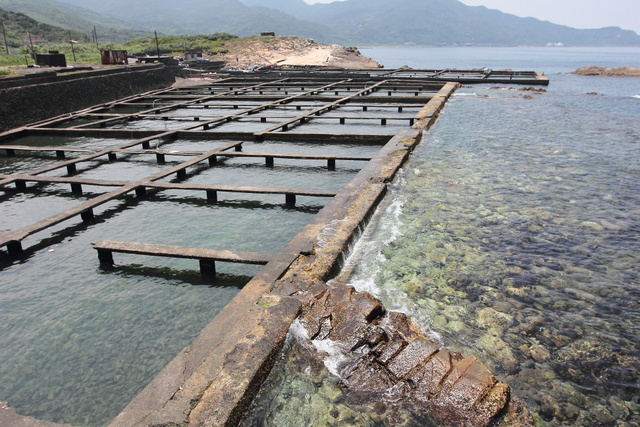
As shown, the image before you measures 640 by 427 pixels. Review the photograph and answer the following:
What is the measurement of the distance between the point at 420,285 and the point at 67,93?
20856mm

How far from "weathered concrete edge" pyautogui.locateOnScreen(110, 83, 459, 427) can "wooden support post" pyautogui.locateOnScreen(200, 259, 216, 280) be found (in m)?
1.01

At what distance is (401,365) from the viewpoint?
4066 millimetres

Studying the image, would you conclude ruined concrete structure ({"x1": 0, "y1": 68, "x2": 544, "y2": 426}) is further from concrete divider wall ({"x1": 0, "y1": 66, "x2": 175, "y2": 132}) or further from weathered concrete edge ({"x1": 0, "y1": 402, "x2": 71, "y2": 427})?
concrete divider wall ({"x1": 0, "y1": 66, "x2": 175, "y2": 132})

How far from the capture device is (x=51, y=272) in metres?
6.56

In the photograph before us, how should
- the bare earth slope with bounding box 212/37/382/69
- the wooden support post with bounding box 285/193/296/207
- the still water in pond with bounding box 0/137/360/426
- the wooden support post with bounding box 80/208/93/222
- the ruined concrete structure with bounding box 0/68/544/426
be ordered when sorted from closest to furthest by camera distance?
the ruined concrete structure with bounding box 0/68/544/426 < the still water in pond with bounding box 0/137/360/426 < the wooden support post with bounding box 80/208/93/222 < the wooden support post with bounding box 285/193/296/207 < the bare earth slope with bounding box 212/37/382/69

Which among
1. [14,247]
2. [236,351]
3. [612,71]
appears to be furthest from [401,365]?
[612,71]

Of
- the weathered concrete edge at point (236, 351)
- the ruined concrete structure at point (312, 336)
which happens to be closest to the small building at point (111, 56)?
the ruined concrete structure at point (312, 336)

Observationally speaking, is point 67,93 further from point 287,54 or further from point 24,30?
point 24,30

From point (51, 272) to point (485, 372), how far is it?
238 inches

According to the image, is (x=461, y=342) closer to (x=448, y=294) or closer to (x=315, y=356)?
(x=448, y=294)

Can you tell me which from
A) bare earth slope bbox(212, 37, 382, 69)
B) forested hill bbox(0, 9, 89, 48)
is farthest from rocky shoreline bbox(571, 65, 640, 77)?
forested hill bbox(0, 9, 89, 48)

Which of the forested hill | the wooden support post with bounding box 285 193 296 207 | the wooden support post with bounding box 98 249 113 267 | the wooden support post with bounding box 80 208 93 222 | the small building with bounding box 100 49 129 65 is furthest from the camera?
the forested hill

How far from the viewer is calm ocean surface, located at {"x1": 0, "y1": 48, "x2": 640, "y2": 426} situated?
4203mm

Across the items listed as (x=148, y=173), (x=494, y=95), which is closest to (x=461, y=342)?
(x=148, y=173)
